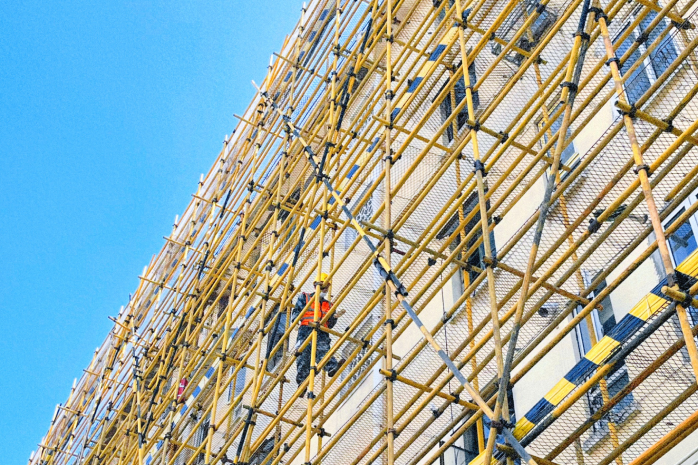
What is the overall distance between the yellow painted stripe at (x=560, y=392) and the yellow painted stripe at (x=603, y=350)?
250 millimetres

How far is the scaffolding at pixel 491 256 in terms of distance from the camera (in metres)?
6.19

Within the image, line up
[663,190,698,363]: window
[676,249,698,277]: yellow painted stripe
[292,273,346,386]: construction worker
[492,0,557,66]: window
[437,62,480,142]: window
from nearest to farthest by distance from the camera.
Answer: [676,249,698,277]: yellow painted stripe → [663,190,698,363]: window → [292,273,346,386]: construction worker → [492,0,557,66]: window → [437,62,480,142]: window

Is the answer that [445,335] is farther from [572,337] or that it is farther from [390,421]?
[390,421]

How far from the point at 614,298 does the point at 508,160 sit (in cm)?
270

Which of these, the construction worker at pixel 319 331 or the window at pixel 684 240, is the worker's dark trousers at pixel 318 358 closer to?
the construction worker at pixel 319 331

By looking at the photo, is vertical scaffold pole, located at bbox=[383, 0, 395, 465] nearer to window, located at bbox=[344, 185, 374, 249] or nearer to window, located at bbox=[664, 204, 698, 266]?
window, located at bbox=[344, 185, 374, 249]

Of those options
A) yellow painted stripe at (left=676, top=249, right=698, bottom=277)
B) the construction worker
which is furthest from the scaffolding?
the construction worker

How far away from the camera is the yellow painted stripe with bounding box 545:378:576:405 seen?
6062mm

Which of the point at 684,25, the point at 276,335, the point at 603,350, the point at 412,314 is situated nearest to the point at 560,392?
the point at 603,350

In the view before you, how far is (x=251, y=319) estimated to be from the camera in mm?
12672

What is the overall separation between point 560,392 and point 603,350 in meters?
0.45

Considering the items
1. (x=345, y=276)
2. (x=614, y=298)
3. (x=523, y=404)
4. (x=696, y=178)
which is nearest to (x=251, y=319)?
(x=345, y=276)

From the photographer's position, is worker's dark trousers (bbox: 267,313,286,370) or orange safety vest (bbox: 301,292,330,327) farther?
worker's dark trousers (bbox: 267,313,286,370)

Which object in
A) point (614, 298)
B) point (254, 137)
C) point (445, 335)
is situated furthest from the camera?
point (254, 137)
